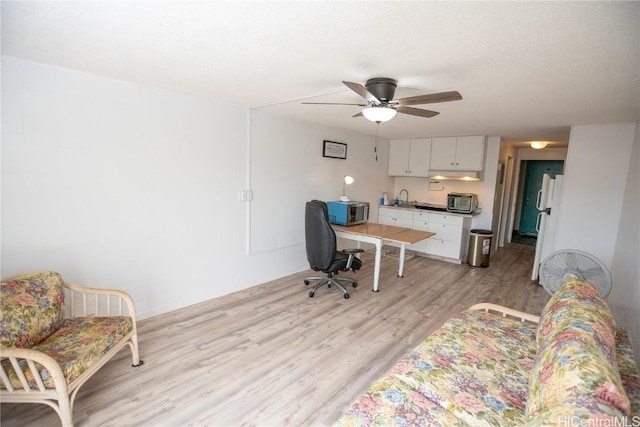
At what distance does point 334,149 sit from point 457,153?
2.27 meters

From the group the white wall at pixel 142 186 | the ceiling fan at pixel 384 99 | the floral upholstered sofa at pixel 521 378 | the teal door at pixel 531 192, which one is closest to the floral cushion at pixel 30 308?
the white wall at pixel 142 186

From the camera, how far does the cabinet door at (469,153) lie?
5086mm

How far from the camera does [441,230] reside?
5383mm

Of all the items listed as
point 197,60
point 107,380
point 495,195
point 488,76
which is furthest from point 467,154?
point 107,380

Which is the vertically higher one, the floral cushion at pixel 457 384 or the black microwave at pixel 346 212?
the black microwave at pixel 346 212

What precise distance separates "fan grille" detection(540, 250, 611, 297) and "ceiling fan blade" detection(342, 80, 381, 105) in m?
2.20

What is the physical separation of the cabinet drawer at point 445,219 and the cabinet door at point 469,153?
2.88ft

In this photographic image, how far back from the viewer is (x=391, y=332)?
289cm

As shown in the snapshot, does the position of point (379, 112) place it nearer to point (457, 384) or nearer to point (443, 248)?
point (457, 384)

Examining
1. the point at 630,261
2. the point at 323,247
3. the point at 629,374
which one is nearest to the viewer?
the point at 629,374

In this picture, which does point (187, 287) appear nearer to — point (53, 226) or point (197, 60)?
point (53, 226)

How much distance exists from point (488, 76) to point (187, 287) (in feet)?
11.1

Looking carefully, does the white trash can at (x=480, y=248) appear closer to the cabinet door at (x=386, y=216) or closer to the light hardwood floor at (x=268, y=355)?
the light hardwood floor at (x=268, y=355)

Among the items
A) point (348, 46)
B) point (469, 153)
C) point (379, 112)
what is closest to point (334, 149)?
point (469, 153)
